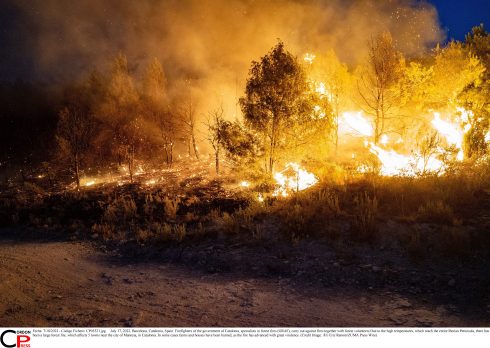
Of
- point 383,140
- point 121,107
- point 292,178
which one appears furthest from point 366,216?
point 121,107

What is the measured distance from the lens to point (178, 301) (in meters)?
6.41

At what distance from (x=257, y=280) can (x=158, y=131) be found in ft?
88.4

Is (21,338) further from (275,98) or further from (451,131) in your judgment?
(451,131)

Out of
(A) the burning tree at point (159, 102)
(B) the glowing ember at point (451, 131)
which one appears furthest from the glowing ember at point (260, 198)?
(A) the burning tree at point (159, 102)

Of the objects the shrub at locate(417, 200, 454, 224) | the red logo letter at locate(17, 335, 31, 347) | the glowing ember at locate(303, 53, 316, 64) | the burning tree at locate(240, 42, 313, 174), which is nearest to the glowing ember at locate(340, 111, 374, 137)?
the glowing ember at locate(303, 53, 316, 64)

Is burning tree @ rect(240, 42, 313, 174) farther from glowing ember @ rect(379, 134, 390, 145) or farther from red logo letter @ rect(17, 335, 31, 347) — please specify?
red logo letter @ rect(17, 335, 31, 347)

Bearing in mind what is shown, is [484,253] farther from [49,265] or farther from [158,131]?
[158,131]

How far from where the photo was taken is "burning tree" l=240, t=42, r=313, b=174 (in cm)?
1490

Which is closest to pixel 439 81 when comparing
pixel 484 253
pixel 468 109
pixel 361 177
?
pixel 468 109

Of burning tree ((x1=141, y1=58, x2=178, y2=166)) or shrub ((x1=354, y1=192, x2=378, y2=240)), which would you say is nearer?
shrub ((x1=354, y1=192, x2=378, y2=240))

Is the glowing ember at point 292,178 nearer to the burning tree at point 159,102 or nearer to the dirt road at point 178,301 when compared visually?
the dirt road at point 178,301

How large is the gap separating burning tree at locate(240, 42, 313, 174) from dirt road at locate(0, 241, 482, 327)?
28.5 ft
